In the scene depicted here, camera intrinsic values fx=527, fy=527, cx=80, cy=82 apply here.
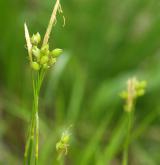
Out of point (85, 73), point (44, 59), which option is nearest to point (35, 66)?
point (44, 59)

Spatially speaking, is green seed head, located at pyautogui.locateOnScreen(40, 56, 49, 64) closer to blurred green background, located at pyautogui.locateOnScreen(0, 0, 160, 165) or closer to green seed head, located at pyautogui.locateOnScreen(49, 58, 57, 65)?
green seed head, located at pyautogui.locateOnScreen(49, 58, 57, 65)

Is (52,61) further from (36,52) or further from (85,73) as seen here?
(85,73)

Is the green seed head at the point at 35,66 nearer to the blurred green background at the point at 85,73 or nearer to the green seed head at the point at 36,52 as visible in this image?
the green seed head at the point at 36,52

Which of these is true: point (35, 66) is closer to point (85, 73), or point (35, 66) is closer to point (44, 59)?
point (44, 59)

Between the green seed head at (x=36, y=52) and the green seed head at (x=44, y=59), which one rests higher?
the green seed head at (x=36, y=52)

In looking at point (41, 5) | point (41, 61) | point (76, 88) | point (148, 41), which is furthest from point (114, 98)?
point (41, 61)

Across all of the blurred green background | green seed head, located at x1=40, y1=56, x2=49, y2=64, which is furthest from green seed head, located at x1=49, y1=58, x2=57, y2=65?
the blurred green background

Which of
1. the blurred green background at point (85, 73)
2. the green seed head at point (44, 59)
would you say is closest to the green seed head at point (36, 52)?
the green seed head at point (44, 59)

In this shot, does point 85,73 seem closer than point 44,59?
No

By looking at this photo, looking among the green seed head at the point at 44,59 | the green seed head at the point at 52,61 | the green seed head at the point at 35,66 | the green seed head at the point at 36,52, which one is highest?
the green seed head at the point at 36,52

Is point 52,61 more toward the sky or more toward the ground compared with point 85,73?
more toward the ground
